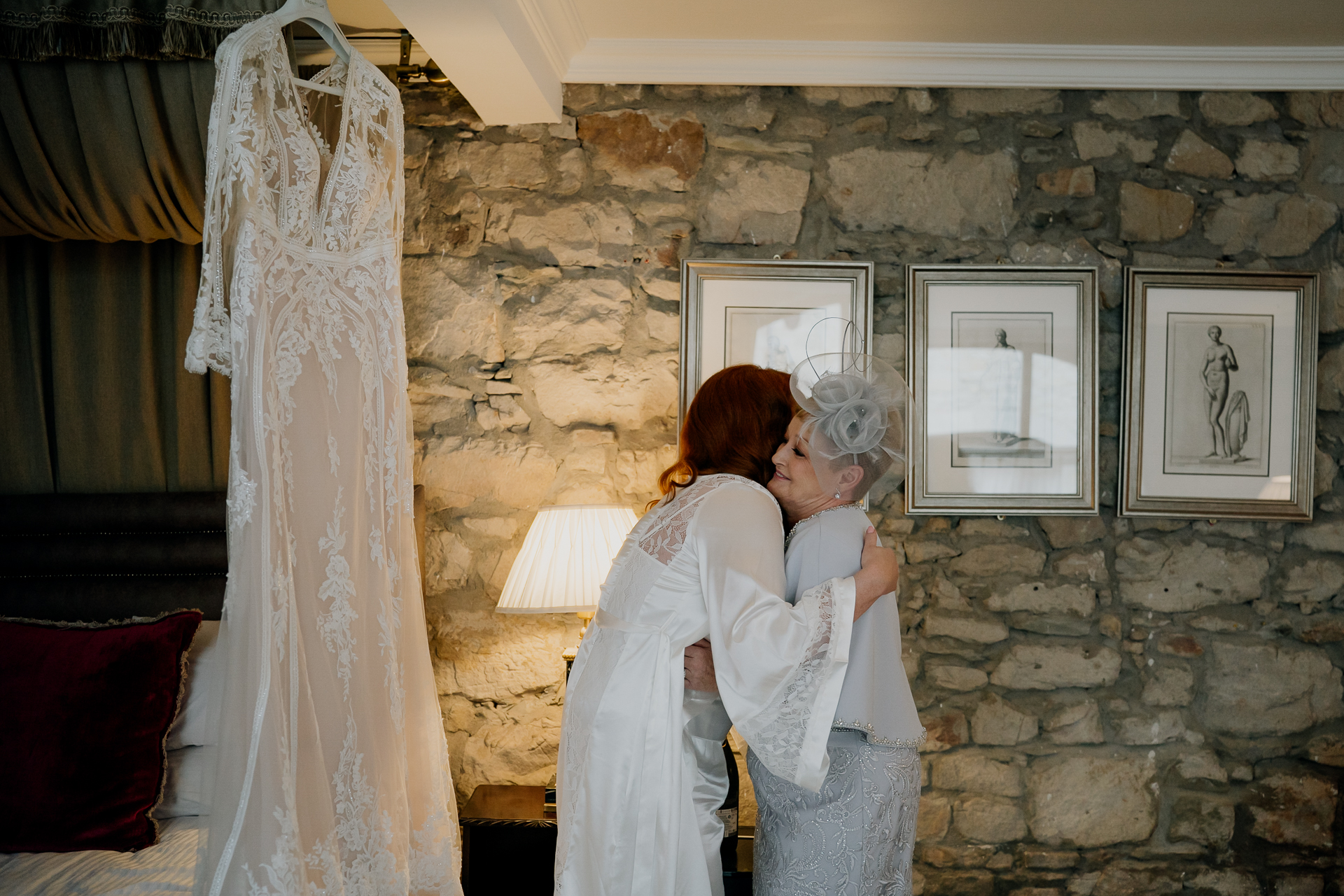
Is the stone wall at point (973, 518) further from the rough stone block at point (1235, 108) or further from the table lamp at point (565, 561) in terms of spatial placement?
the table lamp at point (565, 561)

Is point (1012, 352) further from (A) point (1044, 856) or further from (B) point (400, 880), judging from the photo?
(B) point (400, 880)

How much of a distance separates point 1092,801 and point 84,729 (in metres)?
2.77

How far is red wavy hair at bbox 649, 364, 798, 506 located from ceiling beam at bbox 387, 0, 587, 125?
1030mm

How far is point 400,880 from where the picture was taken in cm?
160

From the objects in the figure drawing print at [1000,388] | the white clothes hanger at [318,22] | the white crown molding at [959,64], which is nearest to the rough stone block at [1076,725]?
the figure drawing print at [1000,388]

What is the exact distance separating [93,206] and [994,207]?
2.51 meters

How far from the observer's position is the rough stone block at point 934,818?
260 centimetres

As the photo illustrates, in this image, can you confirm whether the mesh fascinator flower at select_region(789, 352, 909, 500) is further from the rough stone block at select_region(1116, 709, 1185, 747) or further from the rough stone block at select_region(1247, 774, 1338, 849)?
the rough stone block at select_region(1247, 774, 1338, 849)

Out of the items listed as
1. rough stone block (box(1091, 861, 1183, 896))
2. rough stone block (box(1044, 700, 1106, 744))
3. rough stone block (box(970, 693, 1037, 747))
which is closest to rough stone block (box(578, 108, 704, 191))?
rough stone block (box(970, 693, 1037, 747))

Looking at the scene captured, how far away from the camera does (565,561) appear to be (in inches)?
89.1

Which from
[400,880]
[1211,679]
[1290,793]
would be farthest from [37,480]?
[1290,793]

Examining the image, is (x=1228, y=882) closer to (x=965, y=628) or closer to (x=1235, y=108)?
(x=965, y=628)

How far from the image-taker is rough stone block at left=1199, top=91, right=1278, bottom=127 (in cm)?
263

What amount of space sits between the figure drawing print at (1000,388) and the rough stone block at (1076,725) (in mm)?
771
